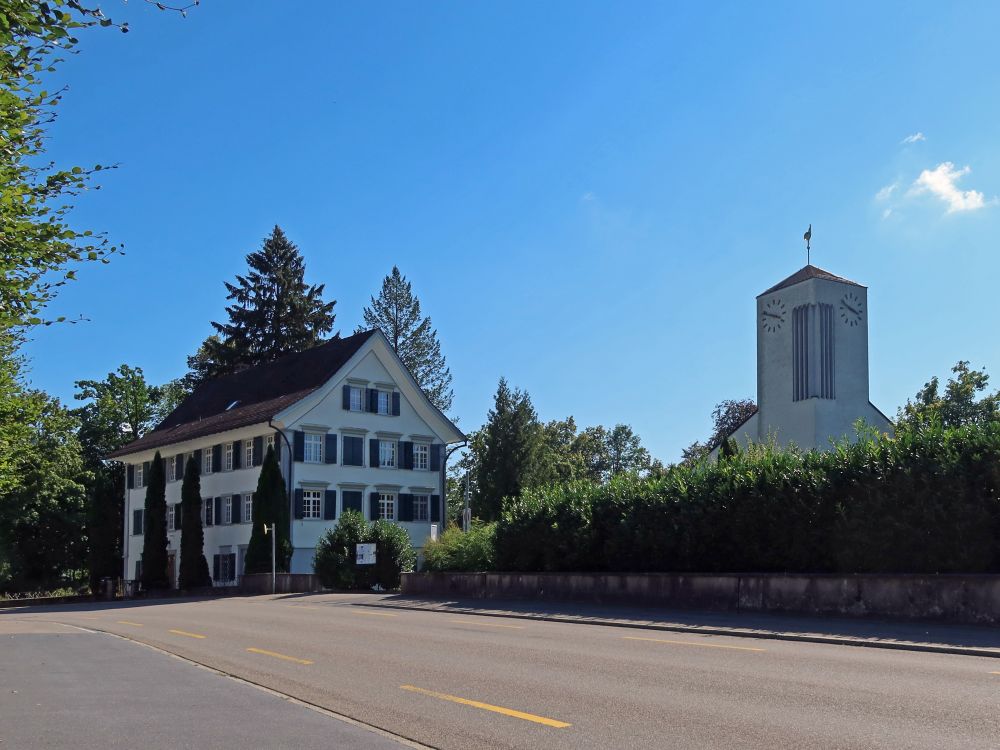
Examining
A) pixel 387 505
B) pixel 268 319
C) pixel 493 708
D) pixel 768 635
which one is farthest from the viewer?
pixel 268 319

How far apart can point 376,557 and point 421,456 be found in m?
18.0

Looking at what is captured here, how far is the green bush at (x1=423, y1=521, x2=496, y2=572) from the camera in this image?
30.4m

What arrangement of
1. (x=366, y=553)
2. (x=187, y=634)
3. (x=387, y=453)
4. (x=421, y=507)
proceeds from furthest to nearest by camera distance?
(x=421, y=507) < (x=387, y=453) < (x=366, y=553) < (x=187, y=634)

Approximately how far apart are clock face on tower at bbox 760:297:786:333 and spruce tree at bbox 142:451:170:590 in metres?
33.9

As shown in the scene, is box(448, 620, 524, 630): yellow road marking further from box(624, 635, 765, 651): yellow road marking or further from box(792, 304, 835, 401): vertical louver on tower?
box(792, 304, 835, 401): vertical louver on tower

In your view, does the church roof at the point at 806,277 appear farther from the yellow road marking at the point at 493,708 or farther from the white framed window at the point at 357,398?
the yellow road marking at the point at 493,708

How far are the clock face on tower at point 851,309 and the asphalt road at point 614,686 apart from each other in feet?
143

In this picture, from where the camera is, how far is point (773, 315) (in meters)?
59.7

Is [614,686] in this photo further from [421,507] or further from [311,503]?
[421,507]

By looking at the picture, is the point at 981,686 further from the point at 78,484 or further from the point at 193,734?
the point at 78,484

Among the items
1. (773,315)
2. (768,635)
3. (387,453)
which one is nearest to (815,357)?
(773,315)

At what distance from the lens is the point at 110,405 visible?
75.5 m

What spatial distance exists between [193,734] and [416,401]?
152ft

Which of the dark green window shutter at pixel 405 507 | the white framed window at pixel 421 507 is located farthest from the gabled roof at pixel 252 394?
the white framed window at pixel 421 507
